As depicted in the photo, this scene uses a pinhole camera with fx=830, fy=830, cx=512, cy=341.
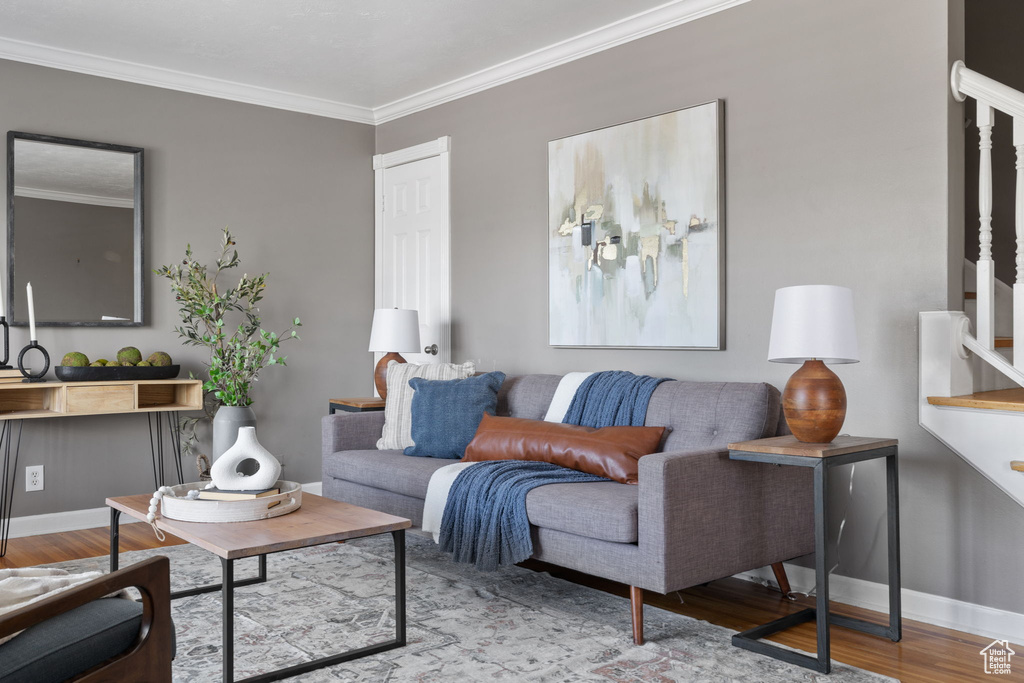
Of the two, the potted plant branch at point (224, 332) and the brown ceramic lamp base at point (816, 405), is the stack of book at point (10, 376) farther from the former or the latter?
the brown ceramic lamp base at point (816, 405)

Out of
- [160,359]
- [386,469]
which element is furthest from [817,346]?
[160,359]

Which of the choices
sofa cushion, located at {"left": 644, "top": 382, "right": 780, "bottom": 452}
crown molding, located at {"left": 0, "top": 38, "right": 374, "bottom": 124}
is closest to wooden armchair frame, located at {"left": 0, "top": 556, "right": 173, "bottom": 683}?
sofa cushion, located at {"left": 644, "top": 382, "right": 780, "bottom": 452}

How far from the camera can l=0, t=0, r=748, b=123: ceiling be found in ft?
12.6

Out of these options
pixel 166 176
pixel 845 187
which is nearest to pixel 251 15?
pixel 166 176

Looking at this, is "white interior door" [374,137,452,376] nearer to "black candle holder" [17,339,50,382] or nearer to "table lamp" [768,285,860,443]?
"black candle holder" [17,339,50,382]

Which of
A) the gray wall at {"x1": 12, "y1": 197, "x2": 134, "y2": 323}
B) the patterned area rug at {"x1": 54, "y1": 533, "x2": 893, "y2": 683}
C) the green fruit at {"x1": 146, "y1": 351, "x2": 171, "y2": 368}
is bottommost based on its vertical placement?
the patterned area rug at {"x1": 54, "y1": 533, "x2": 893, "y2": 683}

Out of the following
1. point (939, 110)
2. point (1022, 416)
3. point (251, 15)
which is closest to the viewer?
point (1022, 416)

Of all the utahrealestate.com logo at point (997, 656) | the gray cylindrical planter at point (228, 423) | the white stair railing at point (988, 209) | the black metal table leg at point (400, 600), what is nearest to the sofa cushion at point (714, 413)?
the white stair railing at point (988, 209)

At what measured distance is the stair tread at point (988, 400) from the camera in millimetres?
2681

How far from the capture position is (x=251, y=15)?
3.94m

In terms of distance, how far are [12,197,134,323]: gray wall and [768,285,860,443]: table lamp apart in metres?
3.65

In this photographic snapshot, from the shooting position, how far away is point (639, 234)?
12.9 ft

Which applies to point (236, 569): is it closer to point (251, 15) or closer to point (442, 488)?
point (442, 488)

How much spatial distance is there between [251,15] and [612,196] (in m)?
1.93
